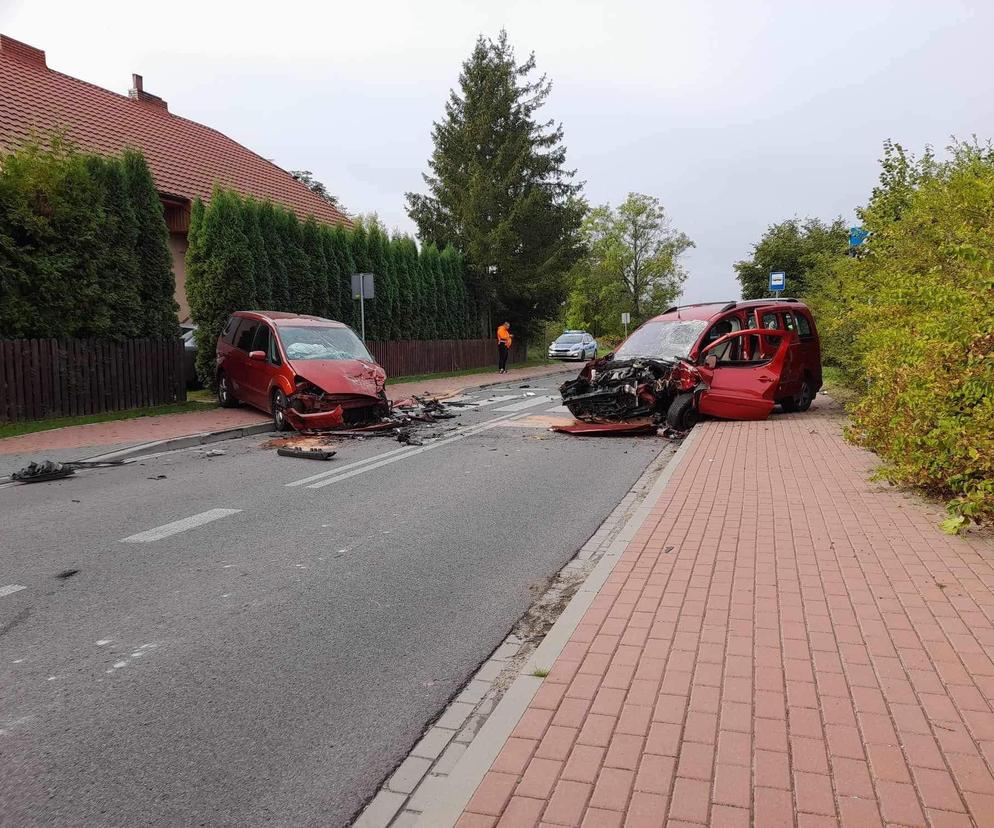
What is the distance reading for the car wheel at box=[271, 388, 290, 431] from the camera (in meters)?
12.7

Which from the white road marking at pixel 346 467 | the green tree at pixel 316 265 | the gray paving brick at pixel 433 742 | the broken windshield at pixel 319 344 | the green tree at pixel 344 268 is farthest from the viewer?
the green tree at pixel 344 268

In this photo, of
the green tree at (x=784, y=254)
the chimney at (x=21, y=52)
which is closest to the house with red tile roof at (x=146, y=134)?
the chimney at (x=21, y=52)

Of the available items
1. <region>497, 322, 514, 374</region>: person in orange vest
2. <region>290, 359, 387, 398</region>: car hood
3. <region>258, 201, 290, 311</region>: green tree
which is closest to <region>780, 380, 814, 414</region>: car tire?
<region>290, 359, 387, 398</region>: car hood

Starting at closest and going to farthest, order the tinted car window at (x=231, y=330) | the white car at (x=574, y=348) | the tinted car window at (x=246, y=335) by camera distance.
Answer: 1. the tinted car window at (x=246, y=335)
2. the tinted car window at (x=231, y=330)
3. the white car at (x=574, y=348)

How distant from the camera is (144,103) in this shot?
94.0ft

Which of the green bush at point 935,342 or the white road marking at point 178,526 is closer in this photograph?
the green bush at point 935,342

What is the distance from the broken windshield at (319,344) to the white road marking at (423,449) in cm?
238

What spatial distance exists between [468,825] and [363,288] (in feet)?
60.7

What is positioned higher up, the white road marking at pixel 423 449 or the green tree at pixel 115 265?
the green tree at pixel 115 265

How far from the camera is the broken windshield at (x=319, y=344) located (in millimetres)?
13031

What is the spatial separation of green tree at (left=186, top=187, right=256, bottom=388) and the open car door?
11.3 meters

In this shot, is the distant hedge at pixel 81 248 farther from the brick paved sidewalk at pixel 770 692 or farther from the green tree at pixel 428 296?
the green tree at pixel 428 296

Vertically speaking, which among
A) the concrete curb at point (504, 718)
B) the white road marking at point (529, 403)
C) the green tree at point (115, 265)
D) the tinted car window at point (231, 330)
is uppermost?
the green tree at point (115, 265)

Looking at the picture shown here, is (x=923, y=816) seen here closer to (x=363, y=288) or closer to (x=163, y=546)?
(x=163, y=546)
